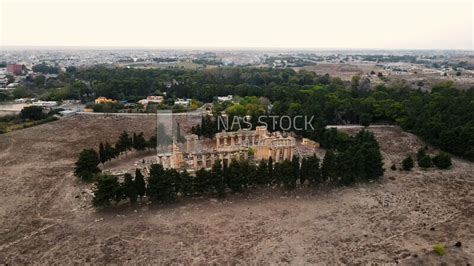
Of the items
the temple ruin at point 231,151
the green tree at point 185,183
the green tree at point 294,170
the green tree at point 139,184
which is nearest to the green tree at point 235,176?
the green tree at point 185,183

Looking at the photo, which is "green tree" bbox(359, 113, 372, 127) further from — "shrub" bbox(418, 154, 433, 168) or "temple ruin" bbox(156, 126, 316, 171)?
"temple ruin" bbox(156, 126, 316, 171)

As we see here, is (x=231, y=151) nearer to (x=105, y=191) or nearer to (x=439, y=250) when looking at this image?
(x=105, y=191)

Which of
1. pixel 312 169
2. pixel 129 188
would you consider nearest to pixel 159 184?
pixel 129 188

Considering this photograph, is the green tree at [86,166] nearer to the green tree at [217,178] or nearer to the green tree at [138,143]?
the green tree at [138,143]

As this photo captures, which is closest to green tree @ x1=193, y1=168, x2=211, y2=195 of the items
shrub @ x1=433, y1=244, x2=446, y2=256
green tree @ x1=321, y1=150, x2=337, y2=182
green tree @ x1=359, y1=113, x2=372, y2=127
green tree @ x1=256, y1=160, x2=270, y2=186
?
green tree @ x1=256, y1=160, x2=270, y2=186

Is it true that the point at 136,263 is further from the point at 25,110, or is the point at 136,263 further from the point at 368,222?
the point at 25,110
